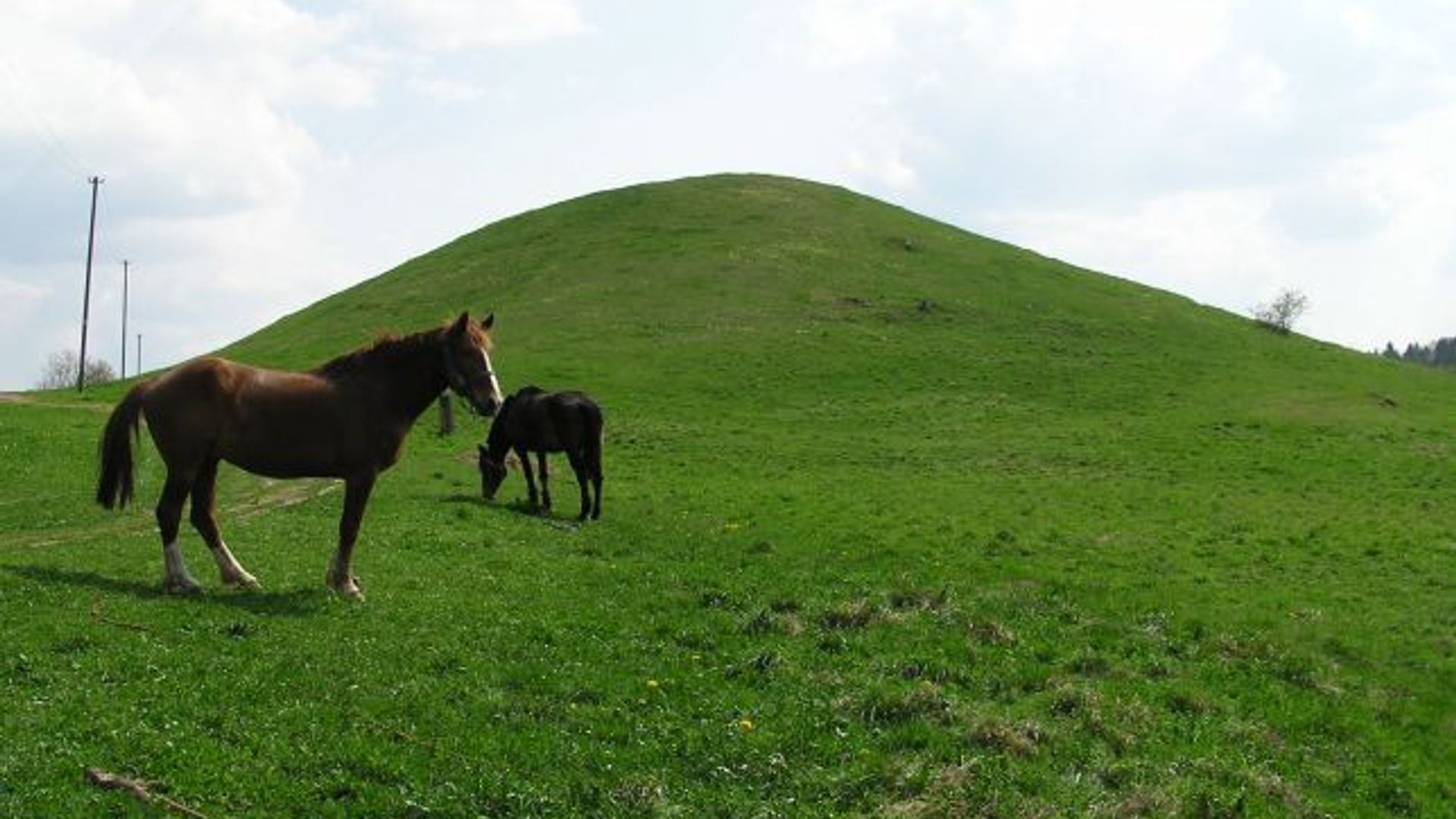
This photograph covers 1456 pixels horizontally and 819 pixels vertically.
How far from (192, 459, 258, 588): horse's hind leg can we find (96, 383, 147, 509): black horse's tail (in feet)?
2.58

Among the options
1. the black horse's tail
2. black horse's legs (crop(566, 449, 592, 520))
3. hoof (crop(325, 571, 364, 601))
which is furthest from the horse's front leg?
black horse's legs (crop(566, 449, 592, 520))

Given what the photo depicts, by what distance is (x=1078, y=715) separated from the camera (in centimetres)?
1300

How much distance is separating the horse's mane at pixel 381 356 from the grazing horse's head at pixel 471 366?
349mm

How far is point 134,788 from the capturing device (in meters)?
8.74

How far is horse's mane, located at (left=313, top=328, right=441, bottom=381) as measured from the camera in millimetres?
15750

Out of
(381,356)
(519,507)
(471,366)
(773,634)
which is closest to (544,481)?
(519,507)

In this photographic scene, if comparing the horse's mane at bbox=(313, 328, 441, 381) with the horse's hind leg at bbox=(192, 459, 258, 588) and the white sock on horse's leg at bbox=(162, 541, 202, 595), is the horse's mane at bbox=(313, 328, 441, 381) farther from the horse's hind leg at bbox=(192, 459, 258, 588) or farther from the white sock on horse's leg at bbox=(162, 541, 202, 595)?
the white sock on horse's leg at bbox=(162, 541, 202, 595)

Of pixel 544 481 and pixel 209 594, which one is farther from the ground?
Result: pixel 544 481

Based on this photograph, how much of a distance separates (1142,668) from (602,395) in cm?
4217

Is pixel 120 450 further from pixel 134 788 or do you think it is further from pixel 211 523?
pixel 134 788

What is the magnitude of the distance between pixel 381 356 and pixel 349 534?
2.35 meters

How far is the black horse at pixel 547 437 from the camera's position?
92.1 feet

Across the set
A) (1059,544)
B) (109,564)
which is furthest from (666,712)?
(1059,544)

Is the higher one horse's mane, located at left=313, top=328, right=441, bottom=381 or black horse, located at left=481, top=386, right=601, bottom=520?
horse's mane, located at left=313, top=328, right=441, bottom=381
